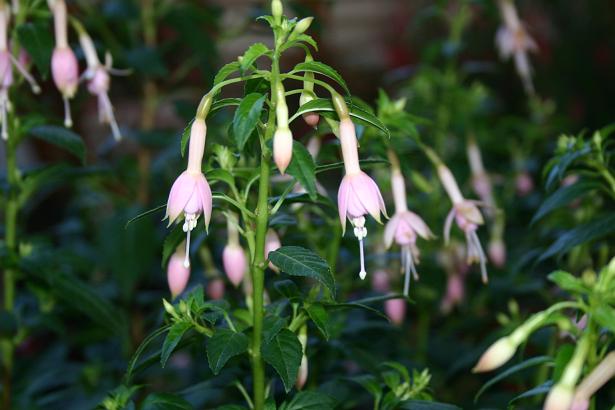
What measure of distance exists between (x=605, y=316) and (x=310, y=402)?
27 centimetres

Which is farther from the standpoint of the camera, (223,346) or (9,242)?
(9,242)

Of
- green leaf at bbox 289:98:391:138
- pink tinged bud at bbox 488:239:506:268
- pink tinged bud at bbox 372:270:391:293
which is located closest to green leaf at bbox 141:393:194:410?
green leaf at bbox 289:98:391:138

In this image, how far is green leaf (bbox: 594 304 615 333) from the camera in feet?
1.86

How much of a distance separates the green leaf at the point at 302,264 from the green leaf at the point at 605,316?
0.20 meters

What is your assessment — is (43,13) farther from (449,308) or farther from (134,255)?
(449,308)

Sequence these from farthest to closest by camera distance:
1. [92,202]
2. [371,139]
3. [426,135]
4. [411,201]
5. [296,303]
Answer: [92,202] → [426,135] → [411,201] → [371,139] → [296,303]

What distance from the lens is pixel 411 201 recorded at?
1266 millimetres

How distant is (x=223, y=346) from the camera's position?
0.68m

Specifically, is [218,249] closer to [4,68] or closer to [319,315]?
[4,68]

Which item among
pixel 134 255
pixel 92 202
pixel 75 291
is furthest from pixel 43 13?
pixel 92 202

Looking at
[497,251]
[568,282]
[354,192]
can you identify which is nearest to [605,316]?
[568,282]

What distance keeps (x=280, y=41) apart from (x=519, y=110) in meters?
2.19

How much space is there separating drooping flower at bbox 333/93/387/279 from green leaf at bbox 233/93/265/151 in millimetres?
70

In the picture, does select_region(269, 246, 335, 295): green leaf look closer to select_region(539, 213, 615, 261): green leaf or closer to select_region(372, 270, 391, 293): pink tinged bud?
select_region(539, 213, 615, 261): green leaf
